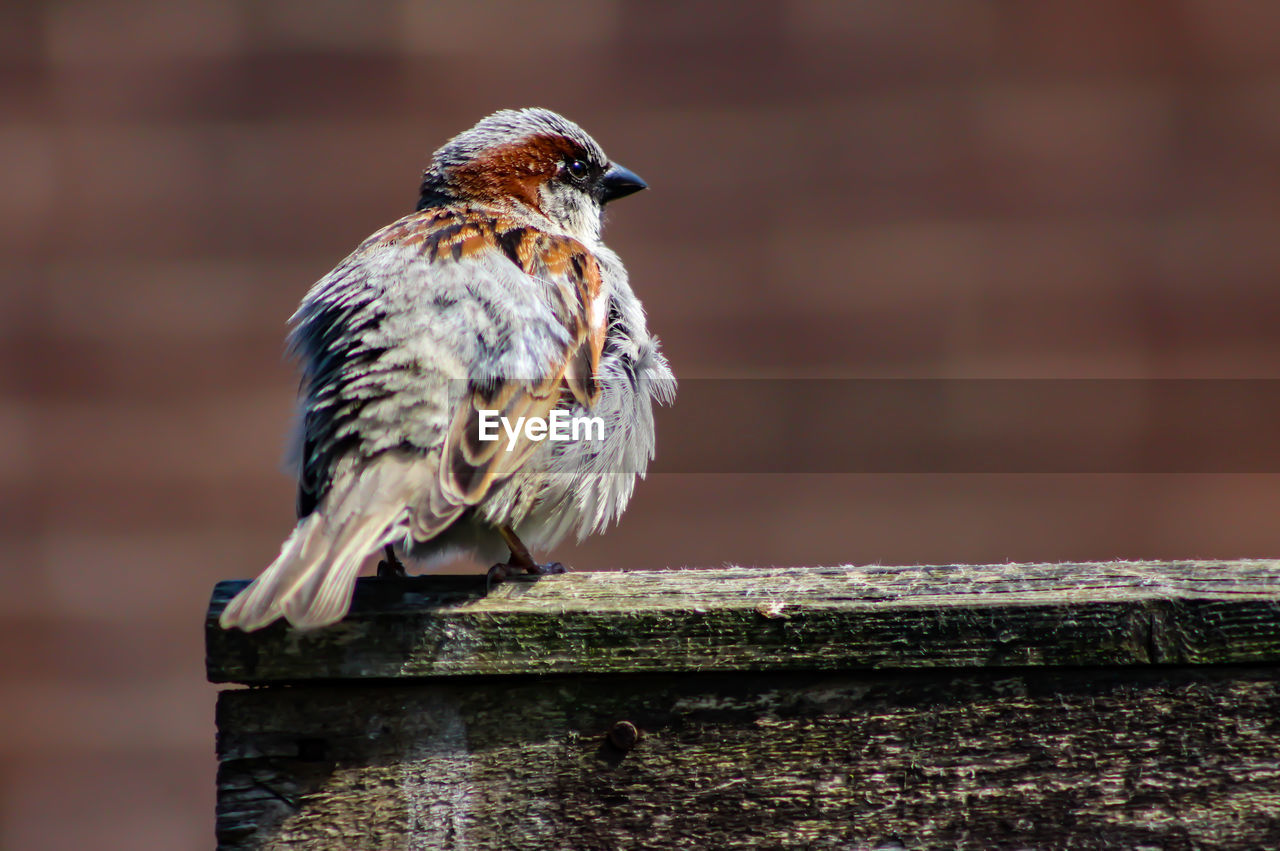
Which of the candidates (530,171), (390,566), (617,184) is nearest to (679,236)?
(617,184)

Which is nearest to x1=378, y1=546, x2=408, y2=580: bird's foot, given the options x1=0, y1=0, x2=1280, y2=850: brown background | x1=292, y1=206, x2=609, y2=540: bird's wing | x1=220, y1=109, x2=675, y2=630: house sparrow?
x1=220, y1=109, x2=675, y2=630: house sparrow

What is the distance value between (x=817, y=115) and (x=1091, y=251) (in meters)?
1.11

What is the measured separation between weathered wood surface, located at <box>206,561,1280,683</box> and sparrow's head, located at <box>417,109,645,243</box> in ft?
6.17

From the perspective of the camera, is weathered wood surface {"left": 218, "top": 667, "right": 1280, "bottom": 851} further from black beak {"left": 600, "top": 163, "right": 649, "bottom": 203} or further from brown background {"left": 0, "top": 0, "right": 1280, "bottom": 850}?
brown background {"left": 0, "top": 0, "right": 1280, "bottom": 850}

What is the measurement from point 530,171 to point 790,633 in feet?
6.87

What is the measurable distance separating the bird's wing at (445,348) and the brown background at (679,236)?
2.30 metres

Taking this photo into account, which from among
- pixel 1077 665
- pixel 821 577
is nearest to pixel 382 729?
pixel 821 577

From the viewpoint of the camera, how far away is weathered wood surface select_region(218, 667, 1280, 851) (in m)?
1.66

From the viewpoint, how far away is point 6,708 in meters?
4.84

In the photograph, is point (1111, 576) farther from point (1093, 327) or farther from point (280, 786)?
point (1093, 327)

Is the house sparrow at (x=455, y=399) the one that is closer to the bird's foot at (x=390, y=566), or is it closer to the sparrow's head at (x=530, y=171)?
Answer: the bird's foot at (x=390, y=566)

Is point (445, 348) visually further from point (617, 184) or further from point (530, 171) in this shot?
point (617, 184)

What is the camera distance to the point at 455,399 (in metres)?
2.28

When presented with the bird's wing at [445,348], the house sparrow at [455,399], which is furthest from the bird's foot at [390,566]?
the bird's wing at [445,348]
